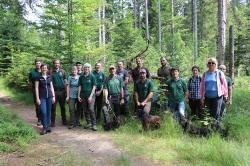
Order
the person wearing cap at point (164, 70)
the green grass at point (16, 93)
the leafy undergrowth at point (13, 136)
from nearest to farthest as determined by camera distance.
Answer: the leafy undergrowth at point (13, 136)
the person wearing cap at point (164, 70)
the green grass at point (16, 93)

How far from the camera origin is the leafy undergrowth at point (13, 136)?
25.1 ft

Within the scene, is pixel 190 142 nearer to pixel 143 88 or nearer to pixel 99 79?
pixel 143 88

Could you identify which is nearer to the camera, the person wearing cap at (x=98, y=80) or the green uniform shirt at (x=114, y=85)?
the green uniform shirt at (x=114, y=85)

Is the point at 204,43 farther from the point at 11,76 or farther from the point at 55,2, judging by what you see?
the point at 55,2

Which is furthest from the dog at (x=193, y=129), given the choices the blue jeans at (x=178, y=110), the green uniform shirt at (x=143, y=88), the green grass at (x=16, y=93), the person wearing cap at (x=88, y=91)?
the green grass at (x=16, y=93)

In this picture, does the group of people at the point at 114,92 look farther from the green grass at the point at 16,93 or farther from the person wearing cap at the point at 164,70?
the green grass at the point at 16,93

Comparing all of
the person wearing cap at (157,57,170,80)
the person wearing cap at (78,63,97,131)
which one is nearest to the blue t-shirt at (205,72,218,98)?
the person wearing cap at (157,57,170,80)

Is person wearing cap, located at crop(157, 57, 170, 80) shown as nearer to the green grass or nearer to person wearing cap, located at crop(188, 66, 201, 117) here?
person wearing cap, located at crop(188, 66, 201, 117)

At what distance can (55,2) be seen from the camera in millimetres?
14461

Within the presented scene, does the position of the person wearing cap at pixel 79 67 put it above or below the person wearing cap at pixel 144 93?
above

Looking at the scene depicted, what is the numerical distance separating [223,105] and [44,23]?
856 cm

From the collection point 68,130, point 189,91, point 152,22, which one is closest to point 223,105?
point 189,91

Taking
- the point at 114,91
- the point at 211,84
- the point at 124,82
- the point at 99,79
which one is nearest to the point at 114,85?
the point at 114,91

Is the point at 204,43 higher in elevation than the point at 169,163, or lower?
higher
